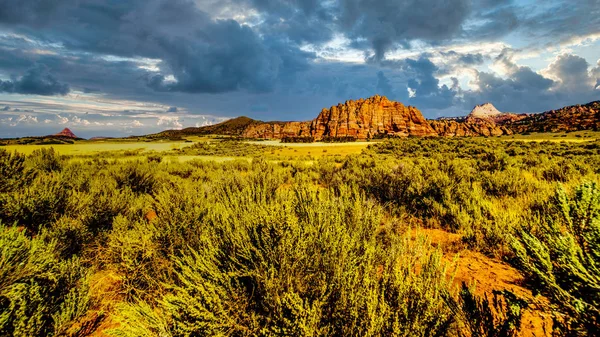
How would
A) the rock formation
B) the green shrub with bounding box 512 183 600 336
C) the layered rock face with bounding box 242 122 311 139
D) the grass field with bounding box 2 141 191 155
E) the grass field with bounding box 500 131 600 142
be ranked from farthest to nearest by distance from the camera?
the layered rock face with bounding box 242 122 311 139, the rock formation, the grass field with bounding box 500 131 600 142, the grass field with bounding box 2 141 191 155, the green shrub with bounding box 512 183 600 336

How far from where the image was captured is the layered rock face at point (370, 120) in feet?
349

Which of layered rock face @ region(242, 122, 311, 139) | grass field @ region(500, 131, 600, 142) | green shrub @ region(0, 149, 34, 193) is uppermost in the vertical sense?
layered rock face @ region(242, 122, 311, 139)

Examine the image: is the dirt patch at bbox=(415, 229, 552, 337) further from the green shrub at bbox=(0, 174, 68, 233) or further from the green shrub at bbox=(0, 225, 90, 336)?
the green shrub at bbox=(0, 174, 68, 233)

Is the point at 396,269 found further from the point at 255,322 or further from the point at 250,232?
the point at 250,232

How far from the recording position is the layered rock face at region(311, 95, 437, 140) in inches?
4188

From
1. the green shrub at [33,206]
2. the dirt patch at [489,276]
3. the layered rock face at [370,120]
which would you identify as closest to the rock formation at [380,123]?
the layered rock face at [370,120]

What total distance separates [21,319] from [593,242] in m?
4.86

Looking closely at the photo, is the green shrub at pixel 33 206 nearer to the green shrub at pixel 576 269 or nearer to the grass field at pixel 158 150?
the green shrub at pixel 576 269

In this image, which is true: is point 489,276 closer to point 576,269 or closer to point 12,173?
point 576,269

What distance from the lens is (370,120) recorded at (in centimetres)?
11375

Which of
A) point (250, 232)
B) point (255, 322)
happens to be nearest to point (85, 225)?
point (250, 232)

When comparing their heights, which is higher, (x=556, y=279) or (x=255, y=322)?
(x=556, y=279)

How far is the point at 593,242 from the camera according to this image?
1756 millimetres

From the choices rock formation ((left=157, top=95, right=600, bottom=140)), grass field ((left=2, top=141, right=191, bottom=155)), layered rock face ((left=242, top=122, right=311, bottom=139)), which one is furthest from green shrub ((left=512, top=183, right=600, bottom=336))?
layered rock face ((left=242, top=122, right=311, bottom=139))
